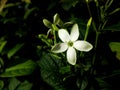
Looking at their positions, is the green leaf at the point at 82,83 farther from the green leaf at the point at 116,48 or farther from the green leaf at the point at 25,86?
the green leaf at the point at 25,86

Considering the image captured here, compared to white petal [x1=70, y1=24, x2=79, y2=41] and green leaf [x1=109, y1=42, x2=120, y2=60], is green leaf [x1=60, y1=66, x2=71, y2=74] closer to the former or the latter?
white petal [x1=70, y1=24, x2=79, y2=41]

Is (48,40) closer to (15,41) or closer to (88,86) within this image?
(88,86)

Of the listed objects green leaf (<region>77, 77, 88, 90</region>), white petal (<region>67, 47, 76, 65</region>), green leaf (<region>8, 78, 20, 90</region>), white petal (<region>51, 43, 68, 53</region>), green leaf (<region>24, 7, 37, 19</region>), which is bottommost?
green leaf (<region>8, 78, 20, 90</region>)

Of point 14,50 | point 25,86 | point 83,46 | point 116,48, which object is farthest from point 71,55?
point 14,50

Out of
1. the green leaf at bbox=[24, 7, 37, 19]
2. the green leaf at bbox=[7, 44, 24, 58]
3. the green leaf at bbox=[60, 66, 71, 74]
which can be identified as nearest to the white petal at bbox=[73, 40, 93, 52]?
the green leaf at bbox=[60, 66, 71, 74]

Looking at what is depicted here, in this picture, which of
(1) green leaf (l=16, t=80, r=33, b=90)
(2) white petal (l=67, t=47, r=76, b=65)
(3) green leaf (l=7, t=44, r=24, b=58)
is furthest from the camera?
(3) green leaf (l=7, t=44, r=24, b=58)

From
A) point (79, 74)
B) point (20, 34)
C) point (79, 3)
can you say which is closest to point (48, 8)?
point (20, 34)

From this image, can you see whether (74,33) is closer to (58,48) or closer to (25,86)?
(58,48)
